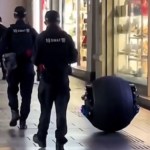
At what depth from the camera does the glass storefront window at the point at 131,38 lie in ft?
47.4

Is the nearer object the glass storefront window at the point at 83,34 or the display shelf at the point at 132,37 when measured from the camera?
the display shelf at the point at 132,37

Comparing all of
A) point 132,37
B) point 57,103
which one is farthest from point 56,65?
point 132,37

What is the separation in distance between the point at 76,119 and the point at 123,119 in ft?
6.19

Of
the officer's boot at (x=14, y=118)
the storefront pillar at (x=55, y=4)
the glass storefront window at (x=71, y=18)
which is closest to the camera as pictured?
the officer's boot at (x=14, y=118)

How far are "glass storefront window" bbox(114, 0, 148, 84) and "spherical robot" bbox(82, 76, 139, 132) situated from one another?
15.3 ft

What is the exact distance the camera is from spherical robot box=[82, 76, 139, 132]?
9391 mm

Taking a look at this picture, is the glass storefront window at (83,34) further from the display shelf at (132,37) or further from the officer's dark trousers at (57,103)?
the officer's dark trousers at (57,103)

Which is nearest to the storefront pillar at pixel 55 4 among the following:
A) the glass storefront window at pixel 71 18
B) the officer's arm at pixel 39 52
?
the glass storefront window at pixel 71 18

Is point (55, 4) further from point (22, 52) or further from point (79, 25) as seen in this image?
Result: point (22, 52)

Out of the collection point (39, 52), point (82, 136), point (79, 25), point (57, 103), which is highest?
point (79, 25)

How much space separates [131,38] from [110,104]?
6255 millimetres

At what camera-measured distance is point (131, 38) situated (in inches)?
608

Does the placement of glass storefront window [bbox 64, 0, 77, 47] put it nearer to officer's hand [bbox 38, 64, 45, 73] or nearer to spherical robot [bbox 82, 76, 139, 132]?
spherical robot [bbox 82, 76, 139, 132]

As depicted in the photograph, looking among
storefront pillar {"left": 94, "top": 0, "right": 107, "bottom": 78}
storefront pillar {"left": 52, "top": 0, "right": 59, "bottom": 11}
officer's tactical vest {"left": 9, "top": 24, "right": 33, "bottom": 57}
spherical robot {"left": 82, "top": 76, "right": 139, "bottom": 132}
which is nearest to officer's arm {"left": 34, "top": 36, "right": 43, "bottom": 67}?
officer's tactical vest {"left": 9, "top": 24, "right": 33, "bottom": 57}
